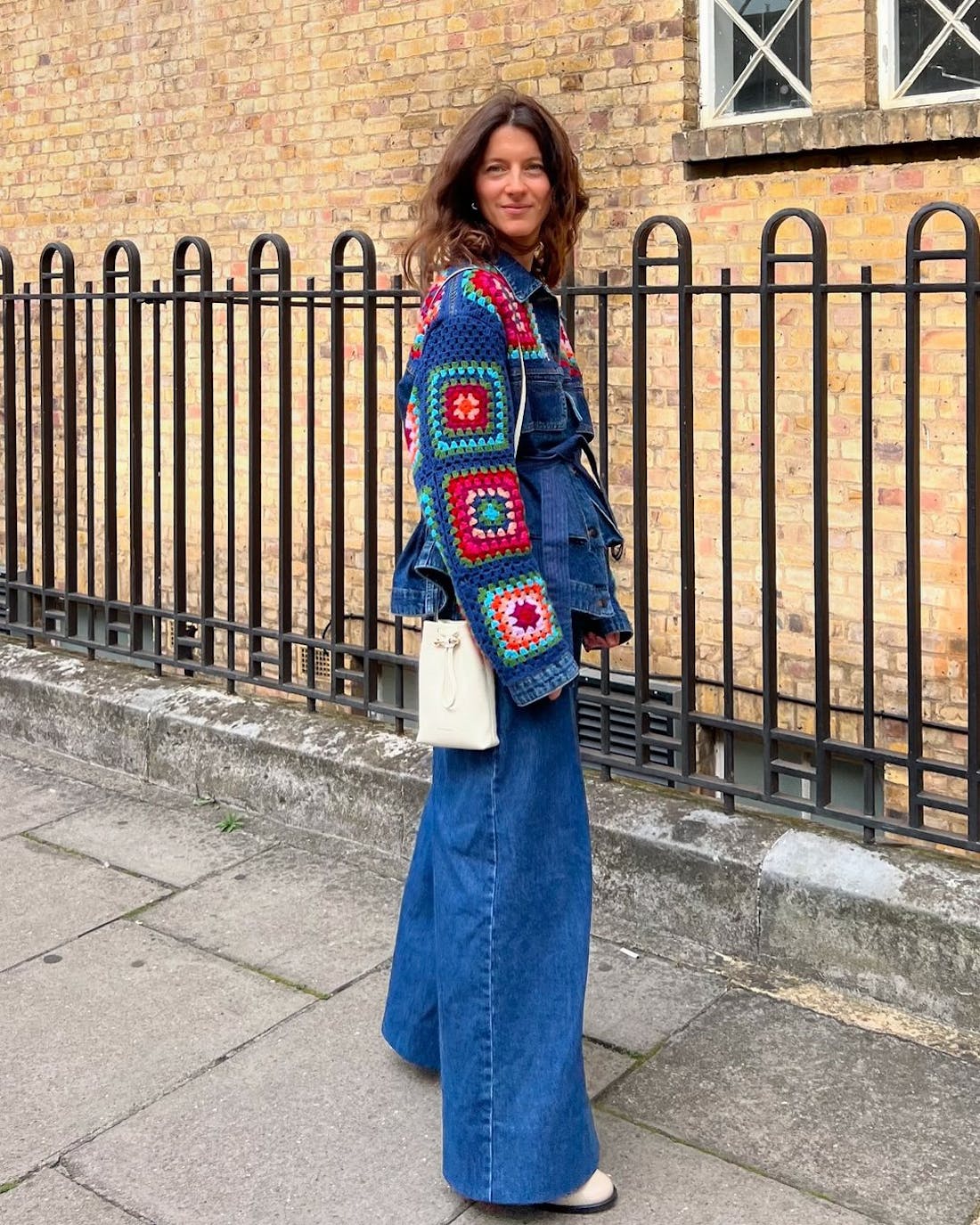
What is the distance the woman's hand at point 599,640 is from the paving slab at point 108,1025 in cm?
117

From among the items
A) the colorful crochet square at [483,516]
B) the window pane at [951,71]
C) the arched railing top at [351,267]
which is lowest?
the colorful crochet square at [483,516]

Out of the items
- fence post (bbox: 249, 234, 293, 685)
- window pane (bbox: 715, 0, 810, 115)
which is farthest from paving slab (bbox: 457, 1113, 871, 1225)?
window pane (bbox: 715, 0, 810, 115)

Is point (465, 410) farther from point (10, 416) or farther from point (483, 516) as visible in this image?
point (10, 416)

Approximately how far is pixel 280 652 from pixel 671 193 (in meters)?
2.67

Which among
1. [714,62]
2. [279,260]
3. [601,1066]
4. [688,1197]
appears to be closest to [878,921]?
[601,1066]

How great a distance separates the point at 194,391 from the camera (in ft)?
28.3

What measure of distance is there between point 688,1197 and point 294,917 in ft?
5.12

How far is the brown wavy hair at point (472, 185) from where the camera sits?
2.78 m

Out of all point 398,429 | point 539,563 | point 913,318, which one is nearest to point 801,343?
point 398,429

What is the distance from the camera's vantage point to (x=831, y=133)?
19.3 ft

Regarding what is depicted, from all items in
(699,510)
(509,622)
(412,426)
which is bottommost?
(509,622)

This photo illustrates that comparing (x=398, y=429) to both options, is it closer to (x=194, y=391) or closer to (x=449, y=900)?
(x=449, y=900)

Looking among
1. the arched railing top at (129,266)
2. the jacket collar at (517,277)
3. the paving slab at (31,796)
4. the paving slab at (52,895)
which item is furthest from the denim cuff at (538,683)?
the arched railing top at (129,266)

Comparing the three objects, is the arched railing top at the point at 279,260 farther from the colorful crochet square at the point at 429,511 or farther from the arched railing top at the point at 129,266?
the colorful crochet square at the point at 429,511
